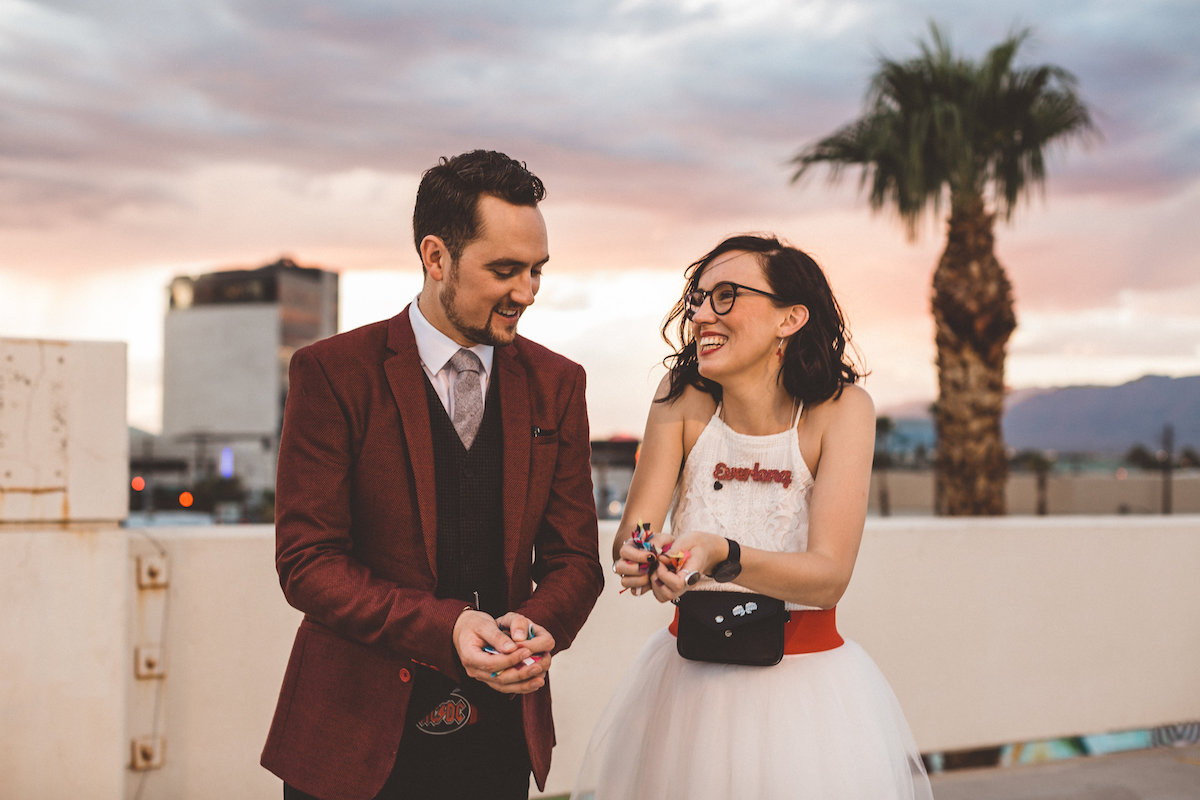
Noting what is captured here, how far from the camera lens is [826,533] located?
212 centimetres

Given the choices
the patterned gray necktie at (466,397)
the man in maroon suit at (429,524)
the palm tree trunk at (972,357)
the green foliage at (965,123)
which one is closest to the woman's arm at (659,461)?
the man in maroon suit at (429,524)

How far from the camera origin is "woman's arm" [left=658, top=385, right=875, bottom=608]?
1.98 m

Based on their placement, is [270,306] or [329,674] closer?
[329,674]

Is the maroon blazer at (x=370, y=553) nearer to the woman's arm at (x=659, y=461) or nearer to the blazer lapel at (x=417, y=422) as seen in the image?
the blazer lapel at (x=417, y=422)

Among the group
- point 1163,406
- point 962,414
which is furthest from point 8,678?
point 1163,406

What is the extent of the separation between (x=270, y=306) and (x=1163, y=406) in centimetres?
9949

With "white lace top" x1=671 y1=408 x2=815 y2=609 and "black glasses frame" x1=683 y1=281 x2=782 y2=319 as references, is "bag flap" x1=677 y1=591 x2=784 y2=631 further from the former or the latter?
"black glasses frame" x1=683 y1=281 x2=782 y2=319

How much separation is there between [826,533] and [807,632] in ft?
1.10

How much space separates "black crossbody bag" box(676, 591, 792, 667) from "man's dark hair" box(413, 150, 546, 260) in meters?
0.96

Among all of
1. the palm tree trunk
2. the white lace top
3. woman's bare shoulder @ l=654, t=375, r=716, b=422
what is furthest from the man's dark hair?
the palm tree trunk

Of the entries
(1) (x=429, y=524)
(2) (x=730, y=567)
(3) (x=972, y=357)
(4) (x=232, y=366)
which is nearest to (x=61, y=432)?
(1) (x=429, y=524)

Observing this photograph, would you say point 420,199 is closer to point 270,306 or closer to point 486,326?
point 486,326

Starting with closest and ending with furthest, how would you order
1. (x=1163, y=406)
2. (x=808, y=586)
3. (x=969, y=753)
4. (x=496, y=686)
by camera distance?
(x=496, y=686), (x=808, y=586), (x=969, y=753), (x=1163, y=406)

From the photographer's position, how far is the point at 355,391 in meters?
2.08
